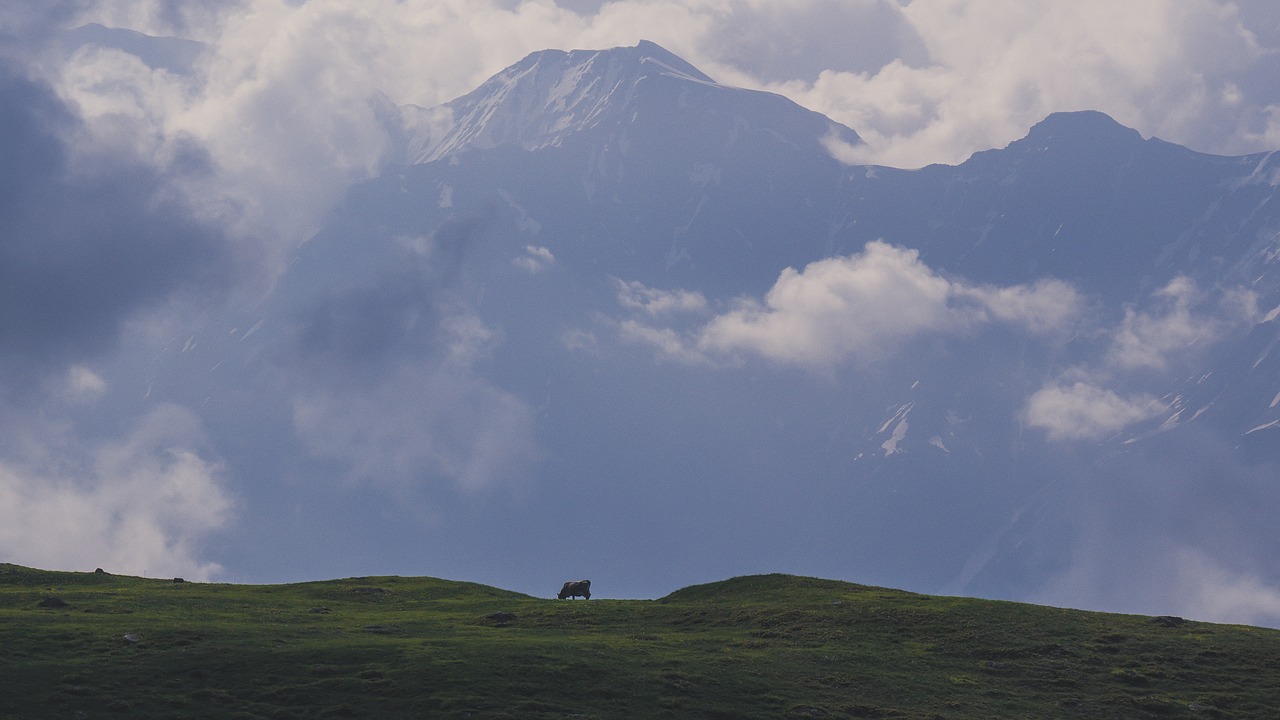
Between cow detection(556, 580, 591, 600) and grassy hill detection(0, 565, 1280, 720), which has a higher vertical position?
cow detection(556, 580, 591, 600)

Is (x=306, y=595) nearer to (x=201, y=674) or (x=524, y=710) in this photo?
(x=201, y=674)

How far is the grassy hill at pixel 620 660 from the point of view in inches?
2350

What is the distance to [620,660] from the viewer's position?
68.8 meters

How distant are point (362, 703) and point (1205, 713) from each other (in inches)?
1739

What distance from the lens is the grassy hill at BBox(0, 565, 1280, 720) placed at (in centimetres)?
5969

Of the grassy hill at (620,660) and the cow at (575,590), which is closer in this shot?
the grassy hill at (620,660)

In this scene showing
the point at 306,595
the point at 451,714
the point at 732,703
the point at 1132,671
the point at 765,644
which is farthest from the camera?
the point at 306,595

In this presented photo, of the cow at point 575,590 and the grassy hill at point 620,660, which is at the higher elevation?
the cow at point 575,590

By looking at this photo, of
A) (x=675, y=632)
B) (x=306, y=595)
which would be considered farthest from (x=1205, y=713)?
(x=306, y=595)

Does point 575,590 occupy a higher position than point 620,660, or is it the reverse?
point 575,590

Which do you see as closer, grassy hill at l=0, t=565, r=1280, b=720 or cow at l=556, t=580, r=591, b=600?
Result: grassy hill at l=0, t=565, r=1280, b=720

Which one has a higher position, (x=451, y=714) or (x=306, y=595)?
(x=306, y=595)

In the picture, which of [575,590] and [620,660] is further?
[575,590]

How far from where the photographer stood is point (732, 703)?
63.1 metres
